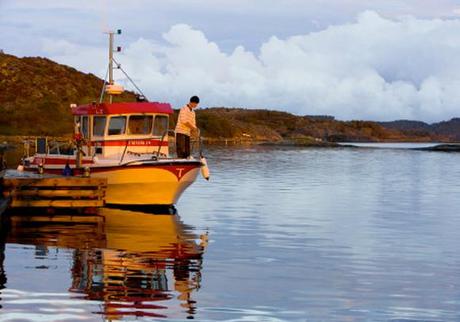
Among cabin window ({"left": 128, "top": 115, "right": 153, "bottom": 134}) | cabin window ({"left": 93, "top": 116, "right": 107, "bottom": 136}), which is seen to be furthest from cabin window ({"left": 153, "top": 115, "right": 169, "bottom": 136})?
cabin window ({"left": 93, "top": 116, "right": 107, "bottom": 136})

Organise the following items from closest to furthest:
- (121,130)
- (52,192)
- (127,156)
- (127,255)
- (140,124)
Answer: (127,255) → (52,192) → (127,156) → (121,130) → (140,124)

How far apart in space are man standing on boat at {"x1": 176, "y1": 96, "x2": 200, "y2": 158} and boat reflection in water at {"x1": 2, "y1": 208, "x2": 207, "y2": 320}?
8.80ft

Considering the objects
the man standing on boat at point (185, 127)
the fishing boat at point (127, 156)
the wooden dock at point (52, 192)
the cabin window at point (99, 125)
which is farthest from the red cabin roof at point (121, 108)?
the wooden dock at point (52, 192)

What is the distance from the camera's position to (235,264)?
63.6 feet

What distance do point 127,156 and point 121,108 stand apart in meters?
1.84

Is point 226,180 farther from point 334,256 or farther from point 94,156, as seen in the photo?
point 334,256

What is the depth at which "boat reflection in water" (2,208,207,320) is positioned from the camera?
49.0ft

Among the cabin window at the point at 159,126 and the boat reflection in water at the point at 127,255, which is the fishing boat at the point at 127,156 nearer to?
the cabin window at the point at 159,126

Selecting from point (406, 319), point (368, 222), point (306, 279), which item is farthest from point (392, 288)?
point (368, 222)

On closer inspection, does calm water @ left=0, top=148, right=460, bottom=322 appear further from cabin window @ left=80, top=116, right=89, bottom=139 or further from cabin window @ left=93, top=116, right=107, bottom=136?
cabin window @ left=80, top=116, right=89, bottom=139

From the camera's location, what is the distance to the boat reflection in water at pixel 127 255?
14.9 meters

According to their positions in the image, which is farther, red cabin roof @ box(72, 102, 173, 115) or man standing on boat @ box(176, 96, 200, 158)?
red cabin roof @ box(72, 102, 173, 115)

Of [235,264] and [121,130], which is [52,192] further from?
[235,264]

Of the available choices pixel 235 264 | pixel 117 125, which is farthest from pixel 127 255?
pixel 117 125
